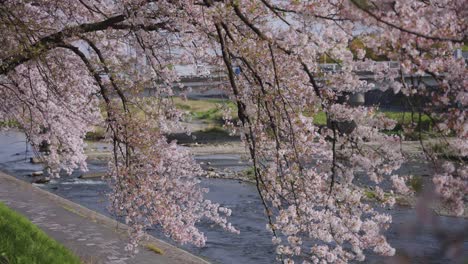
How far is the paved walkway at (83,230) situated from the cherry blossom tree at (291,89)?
234 centimetres

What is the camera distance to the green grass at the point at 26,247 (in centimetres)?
892

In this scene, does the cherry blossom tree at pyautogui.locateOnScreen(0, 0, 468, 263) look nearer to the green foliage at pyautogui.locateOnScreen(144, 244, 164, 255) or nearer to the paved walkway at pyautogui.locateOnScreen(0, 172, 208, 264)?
the paved walkway at pyautogui.locateOnScreen(0, 172, 208, 264)

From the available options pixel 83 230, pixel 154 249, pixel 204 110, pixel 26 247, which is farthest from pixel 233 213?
pixel 204 110

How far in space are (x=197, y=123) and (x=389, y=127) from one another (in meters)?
53.2

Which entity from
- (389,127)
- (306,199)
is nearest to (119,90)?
(306,199)

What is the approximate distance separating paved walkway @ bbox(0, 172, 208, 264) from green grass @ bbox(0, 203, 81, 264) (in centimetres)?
103

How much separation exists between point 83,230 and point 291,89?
9483 mm

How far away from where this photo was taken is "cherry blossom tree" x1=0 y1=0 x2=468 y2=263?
3.89 meters

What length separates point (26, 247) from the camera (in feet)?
32.0

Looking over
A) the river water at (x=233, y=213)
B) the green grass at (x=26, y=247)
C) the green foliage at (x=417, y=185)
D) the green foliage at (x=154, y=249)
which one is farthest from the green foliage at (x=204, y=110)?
the green foliage at (x=417, y=185)

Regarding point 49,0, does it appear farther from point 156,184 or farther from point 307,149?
point 307,149

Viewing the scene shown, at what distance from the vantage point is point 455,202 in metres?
3.13

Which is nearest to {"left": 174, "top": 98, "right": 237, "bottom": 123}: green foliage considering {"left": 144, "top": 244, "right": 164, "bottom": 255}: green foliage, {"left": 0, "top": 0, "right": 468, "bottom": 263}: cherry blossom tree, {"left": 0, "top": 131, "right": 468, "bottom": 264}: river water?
{"left": 0, "top": 131, "right": 468, "bottom": 264}: river water

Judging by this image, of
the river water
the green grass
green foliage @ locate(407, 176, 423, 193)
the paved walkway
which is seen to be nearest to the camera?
green foliage @ locate(407, 176, 423, 193)
